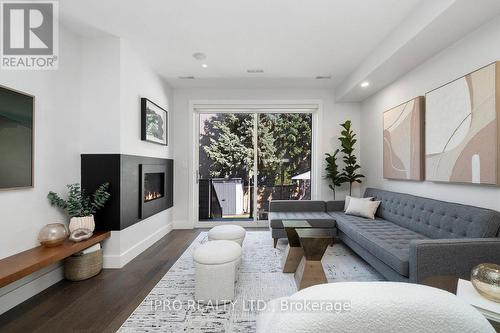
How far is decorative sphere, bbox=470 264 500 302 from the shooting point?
114 cm

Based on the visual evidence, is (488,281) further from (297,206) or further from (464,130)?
(297,206)

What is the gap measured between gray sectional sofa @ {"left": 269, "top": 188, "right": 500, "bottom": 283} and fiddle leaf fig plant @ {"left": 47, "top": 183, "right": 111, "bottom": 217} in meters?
2.17

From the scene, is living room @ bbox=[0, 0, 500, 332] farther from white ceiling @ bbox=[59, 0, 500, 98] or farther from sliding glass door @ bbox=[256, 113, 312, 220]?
sliding glass door @ bbox=[256, 113, 312, 220]

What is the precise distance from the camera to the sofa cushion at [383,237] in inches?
77.2

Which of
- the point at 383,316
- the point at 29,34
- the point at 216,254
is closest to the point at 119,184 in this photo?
A: the point at 216,254

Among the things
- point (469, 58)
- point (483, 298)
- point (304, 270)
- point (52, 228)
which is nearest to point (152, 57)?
point (52, 228)

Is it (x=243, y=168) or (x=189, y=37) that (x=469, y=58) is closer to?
(x=189, y=37)

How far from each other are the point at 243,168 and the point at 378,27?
10.1 ft

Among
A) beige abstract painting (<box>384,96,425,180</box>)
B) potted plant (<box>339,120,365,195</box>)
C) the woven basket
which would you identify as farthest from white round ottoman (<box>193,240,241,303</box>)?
potted plant (<box>339,120,365,195</box>)

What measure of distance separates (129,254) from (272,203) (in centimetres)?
222

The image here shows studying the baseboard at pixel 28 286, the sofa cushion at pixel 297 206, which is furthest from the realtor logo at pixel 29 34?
the sofa cushion at pixel 297 206

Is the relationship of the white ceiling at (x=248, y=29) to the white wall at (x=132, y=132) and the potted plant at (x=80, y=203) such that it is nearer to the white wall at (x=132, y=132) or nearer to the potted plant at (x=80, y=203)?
the white wall at (x=132, y=132)

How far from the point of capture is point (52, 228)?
→ 7.09 ft

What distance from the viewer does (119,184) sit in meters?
2.71
